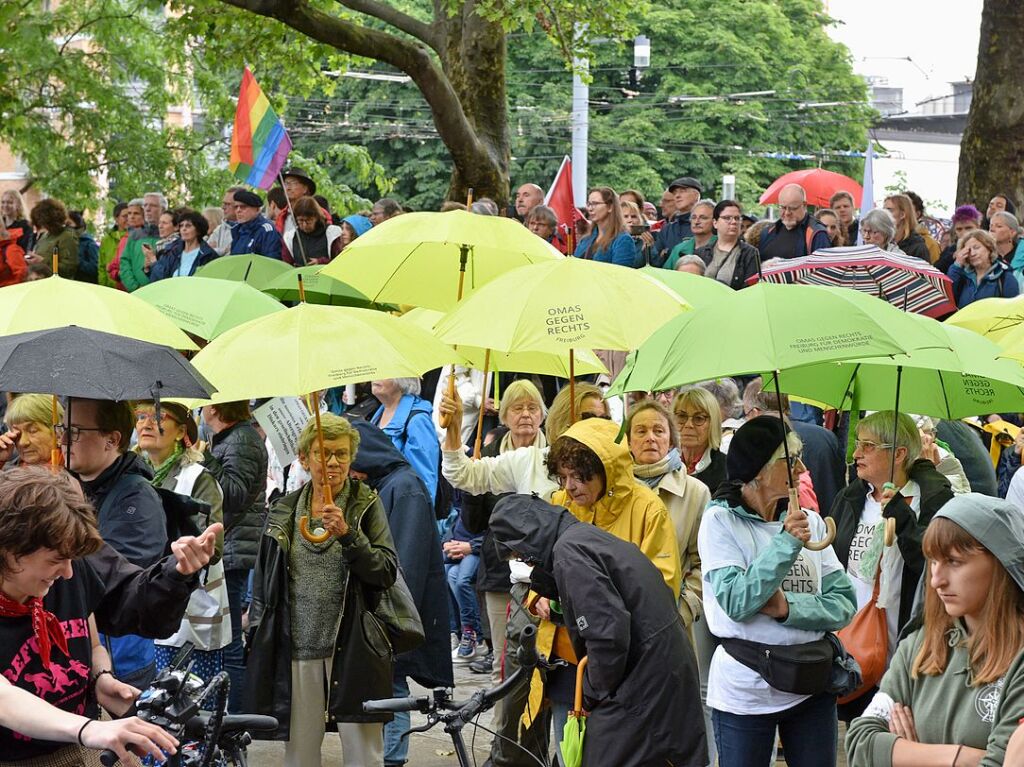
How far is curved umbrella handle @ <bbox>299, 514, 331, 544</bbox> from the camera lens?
6742 mm

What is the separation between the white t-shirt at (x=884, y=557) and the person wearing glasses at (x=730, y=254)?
209 inches

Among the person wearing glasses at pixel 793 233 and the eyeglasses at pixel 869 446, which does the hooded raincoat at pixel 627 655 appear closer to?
the eyeglasses at pixel 869 446

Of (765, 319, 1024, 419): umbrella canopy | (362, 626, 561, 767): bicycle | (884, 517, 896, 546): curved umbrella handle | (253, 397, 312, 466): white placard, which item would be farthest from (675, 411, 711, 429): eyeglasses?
(362, 626, 561, 767): bicycle

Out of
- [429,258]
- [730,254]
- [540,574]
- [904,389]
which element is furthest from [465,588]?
[540,574]

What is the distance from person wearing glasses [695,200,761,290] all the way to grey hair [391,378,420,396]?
13.1 feet

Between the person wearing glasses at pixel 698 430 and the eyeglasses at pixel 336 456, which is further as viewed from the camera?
the person wearing glasses at pixel 698 430

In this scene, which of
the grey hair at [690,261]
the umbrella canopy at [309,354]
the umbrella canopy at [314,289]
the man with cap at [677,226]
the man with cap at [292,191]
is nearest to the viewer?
the umbrella canopy at [309,354]

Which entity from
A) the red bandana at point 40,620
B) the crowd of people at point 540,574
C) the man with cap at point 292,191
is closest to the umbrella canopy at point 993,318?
the crowd of people at point 540,574

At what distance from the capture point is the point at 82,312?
686 cm

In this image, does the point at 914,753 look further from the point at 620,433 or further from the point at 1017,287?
the point at 1017,287

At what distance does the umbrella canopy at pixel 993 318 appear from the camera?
8000 millimetres

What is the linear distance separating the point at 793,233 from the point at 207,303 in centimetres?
599

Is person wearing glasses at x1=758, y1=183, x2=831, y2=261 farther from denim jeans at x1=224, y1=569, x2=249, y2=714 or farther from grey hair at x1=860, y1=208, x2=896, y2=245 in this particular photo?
denim jeans at x1=224, y1=569, x2=249, y2=714

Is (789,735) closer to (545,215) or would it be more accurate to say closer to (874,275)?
(874,275)
